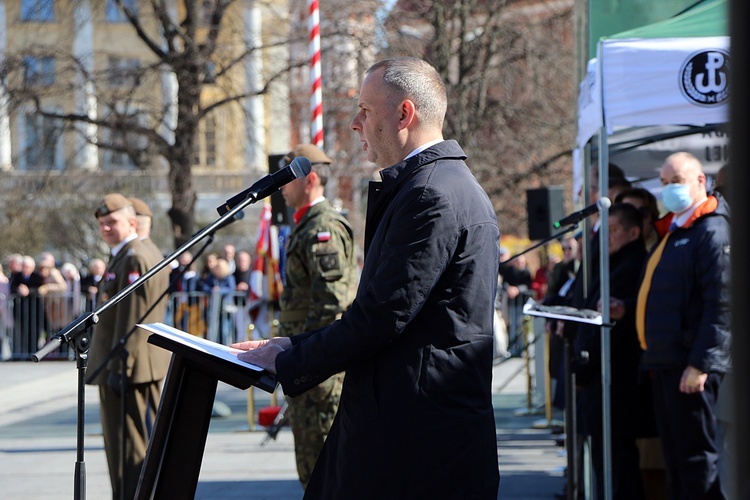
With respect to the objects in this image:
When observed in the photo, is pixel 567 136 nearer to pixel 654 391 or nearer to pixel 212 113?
pixel 212 113

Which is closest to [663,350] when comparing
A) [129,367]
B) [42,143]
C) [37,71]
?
[129,367]

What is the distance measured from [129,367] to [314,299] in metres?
1.47

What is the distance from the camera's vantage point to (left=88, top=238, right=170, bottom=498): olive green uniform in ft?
21.1

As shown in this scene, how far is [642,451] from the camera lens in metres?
6.50

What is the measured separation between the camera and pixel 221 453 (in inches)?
377

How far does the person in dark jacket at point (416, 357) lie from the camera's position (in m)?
2.97

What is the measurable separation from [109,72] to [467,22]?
608cm

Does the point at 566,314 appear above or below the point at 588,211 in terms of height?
below

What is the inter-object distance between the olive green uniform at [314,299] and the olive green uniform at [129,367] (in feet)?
3.77

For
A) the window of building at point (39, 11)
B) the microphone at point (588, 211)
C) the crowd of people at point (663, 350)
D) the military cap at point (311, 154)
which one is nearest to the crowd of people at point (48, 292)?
the window of building at point (39, 11)

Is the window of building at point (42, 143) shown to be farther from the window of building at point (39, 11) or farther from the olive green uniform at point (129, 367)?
the olive green uniform at point (129, 367)

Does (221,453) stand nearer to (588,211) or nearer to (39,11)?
(588,211)

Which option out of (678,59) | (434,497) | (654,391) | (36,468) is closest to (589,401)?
(654,391)

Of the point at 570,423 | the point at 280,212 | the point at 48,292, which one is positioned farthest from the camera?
the point at 48,292
